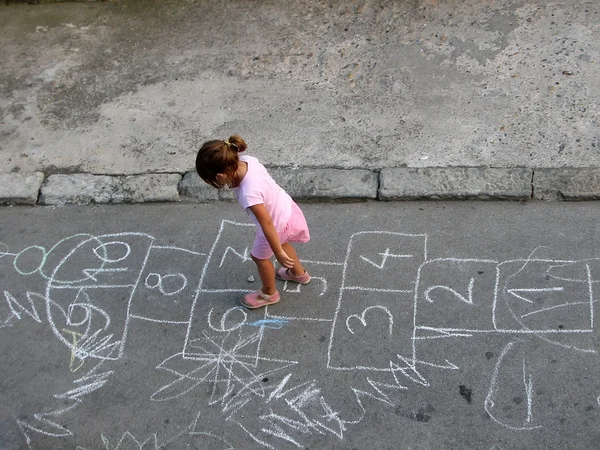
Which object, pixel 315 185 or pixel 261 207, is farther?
pixel 315 185

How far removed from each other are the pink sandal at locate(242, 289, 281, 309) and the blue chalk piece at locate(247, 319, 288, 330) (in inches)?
4.1

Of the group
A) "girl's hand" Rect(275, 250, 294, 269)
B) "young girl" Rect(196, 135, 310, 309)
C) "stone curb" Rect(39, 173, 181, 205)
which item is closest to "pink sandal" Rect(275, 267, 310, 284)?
"young girl" Rect(196, 135, 310, 309)

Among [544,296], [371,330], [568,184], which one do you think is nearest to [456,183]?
[568,184]

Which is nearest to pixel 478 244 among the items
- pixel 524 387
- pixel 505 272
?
pixel 505 272

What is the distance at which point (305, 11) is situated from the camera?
6164 mm

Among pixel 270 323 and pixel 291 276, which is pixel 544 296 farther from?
pixel 270 323

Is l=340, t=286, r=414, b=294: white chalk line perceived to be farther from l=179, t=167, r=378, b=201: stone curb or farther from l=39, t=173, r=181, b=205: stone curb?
l=39, t=173, r=181, b=205: stone curb

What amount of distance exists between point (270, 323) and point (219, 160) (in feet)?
3.60

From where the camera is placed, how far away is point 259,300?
13.0 ft

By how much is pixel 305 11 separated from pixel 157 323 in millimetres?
3442

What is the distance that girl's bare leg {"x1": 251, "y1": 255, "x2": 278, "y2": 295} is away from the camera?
3807 millimetres

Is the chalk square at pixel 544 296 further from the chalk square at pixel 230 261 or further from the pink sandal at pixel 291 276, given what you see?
the chalk square at pixel 230 261

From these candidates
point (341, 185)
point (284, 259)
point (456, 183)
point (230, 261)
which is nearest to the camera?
point (284, 259)

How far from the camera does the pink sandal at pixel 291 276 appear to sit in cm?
403
